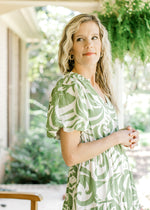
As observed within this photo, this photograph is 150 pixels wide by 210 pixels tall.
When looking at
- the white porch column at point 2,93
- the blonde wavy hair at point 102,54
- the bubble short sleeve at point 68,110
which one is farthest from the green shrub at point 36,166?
the bubble short sleeve at point 68,110

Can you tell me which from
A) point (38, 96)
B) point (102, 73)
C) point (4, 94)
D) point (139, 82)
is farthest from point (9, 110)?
point (102, 73)

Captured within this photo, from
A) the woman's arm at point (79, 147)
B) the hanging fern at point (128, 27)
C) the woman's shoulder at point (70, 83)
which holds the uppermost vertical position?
the hanging fern at point (128, 27)

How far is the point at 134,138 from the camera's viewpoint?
4.21 ft

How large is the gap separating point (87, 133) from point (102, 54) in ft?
1.57

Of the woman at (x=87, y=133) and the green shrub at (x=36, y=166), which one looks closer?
the woman at (x=87, y=133)

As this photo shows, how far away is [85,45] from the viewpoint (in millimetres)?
1278

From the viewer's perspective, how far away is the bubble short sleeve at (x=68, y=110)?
111 cm

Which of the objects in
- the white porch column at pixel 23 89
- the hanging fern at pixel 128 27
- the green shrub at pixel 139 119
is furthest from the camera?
the white porch column at pixel 23 89

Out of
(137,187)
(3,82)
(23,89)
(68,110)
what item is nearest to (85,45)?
(68,110)

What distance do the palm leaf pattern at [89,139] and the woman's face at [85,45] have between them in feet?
0.32

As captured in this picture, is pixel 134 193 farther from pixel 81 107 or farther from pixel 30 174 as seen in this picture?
pixel 30 174

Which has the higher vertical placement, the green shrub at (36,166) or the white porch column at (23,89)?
the white porch column at (23,89)

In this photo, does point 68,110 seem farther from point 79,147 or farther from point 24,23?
point 24,23

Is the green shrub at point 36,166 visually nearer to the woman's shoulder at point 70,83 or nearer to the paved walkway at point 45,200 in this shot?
the paved walkway at point 45,200
